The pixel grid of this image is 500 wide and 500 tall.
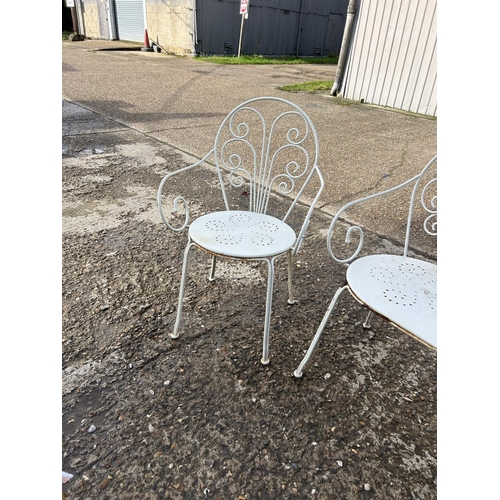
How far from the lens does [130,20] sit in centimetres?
1445

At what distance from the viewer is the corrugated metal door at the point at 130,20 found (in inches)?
545

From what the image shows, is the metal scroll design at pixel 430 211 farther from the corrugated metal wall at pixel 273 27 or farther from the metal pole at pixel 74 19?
the metal pole at pixel 74 19

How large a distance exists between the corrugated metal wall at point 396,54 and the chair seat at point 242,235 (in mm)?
5386

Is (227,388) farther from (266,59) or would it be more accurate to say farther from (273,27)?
(273,27)

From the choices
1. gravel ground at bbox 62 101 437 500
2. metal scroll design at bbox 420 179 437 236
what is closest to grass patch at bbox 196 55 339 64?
metal scroll design at bbox 420 179 437 236

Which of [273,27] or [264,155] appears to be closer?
[264,155]

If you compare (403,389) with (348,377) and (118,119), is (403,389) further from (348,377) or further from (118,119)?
(118,119)

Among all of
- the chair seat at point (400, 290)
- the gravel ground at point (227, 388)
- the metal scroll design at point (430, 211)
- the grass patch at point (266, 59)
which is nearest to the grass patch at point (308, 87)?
the grass patch at point (266, 59)

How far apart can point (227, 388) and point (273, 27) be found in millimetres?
14901

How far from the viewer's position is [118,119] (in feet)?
16.5

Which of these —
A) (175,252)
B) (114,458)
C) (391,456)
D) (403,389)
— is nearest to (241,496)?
(114,458)

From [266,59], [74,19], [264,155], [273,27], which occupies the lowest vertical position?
[264,155]

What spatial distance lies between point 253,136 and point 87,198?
8.26 feet

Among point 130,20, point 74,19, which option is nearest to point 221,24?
point 130,20
